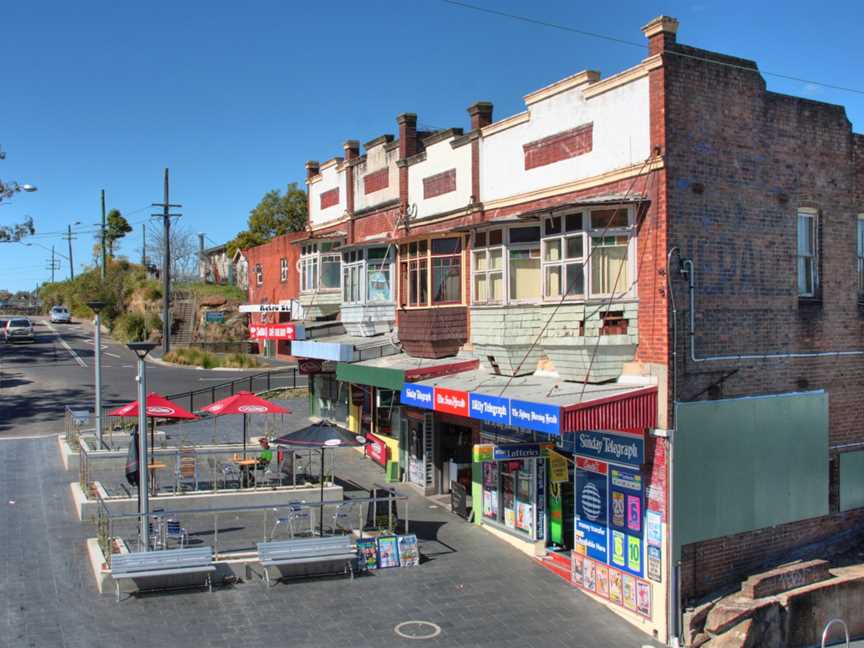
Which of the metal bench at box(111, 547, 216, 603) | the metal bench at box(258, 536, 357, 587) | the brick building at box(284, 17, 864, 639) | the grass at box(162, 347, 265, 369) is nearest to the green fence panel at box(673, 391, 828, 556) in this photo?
the brick building at box(284, 17, 864, 639)

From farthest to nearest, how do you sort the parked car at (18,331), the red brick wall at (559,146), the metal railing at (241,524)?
the parked car at (18,331) < the red brick wall at (559,146) < the metal railing at (241,524)

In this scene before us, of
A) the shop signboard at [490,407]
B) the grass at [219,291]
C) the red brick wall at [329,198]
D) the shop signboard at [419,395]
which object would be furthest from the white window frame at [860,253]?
the grass at [219,291]

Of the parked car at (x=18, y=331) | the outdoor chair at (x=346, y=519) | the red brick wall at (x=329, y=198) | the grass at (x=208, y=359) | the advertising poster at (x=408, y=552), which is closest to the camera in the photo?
the advertising poster at (x=408, y=552)

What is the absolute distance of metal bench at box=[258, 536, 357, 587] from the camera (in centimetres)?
1392

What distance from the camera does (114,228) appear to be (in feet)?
269

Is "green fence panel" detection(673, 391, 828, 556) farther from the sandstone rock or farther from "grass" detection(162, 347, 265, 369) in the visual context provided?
"grass" detection(162, 347, 265, 369)

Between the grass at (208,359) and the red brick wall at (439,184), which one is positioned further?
the grass at (208,359)

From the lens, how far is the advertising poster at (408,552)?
15.4 m

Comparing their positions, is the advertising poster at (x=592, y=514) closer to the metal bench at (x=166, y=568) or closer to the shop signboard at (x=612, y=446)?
the shop signboard at (x=612, y=446)

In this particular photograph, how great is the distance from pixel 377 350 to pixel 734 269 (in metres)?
10.4

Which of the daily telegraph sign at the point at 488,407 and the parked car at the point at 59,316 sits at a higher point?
the parked car at the point at 59,316

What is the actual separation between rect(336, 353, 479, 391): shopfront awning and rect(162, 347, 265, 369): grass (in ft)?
81.4

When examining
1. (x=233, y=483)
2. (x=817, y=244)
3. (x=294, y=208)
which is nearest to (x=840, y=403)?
(x=817, y=244)

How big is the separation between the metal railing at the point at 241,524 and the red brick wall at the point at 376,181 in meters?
10.0
